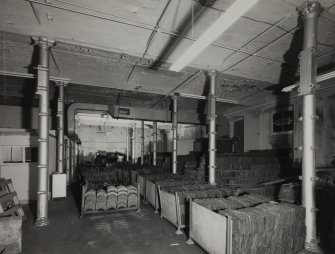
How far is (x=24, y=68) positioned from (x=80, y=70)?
181 centimetres

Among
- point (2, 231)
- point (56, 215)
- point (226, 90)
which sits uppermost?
point (226, 90)

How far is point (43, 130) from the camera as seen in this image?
5.41 metres

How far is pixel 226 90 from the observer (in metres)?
9.80

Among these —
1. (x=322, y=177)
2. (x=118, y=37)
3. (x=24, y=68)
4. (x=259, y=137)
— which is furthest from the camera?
(x=259, y=137)

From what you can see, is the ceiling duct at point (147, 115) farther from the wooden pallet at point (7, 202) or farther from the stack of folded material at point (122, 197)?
the wooden pallet at point (7, 202)

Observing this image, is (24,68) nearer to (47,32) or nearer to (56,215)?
(47,32)

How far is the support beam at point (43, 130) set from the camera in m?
5.31

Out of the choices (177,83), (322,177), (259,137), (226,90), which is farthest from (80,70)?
(259,137)

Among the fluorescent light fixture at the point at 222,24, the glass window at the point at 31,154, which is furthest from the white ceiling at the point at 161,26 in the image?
the glass window at the point at 31,154

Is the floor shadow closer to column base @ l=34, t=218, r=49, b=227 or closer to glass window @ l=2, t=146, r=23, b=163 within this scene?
column base @ l=34, t=218, r=49, b=227

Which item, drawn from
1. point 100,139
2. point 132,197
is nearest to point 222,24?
point 132,197

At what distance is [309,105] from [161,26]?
12.0 feet

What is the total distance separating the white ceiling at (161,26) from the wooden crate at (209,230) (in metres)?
3.85

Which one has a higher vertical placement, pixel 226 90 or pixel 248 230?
pixel 226 90
